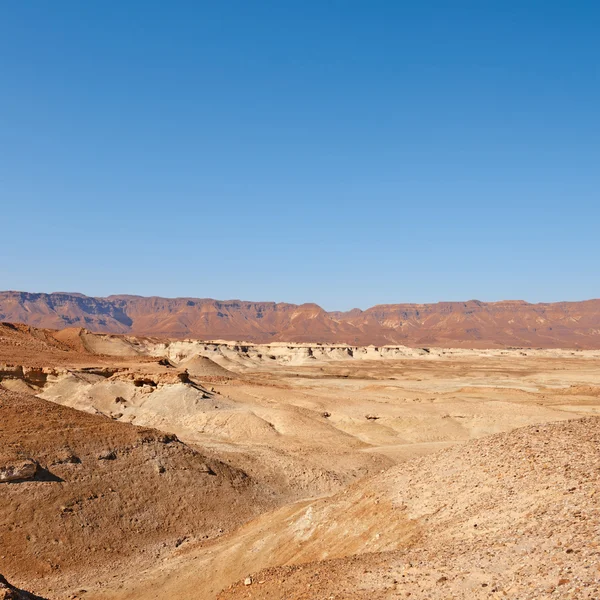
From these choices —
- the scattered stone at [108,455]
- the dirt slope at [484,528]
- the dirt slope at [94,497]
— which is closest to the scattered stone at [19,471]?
the dirt slope at [94,497]

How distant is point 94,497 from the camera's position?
1938 centimetres

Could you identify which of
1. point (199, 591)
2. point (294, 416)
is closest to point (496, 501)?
point (199, 591)

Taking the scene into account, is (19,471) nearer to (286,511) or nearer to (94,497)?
(94,497)

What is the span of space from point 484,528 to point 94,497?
43.2 ft

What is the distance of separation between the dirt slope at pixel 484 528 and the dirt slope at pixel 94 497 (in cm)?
Answer: 635

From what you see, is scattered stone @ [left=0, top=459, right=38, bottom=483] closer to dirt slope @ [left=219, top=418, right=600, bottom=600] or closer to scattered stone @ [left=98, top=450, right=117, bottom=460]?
scattered stone @ [left=98, top=450, right=117, bottom=460]

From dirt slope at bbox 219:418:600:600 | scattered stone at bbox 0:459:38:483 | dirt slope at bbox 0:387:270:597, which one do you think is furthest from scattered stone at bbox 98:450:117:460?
dirt slope at bbox 219:418:600:600

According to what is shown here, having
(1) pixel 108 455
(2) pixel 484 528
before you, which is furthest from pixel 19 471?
(2) pixel 484 528

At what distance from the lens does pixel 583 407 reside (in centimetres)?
5078

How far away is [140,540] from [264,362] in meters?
106

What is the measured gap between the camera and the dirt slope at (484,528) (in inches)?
Result: 380

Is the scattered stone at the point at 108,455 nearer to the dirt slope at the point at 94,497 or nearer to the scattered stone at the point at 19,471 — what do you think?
the dirt slope at the point at 94,497

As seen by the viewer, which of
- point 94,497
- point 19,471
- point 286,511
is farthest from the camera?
→ point 286,511

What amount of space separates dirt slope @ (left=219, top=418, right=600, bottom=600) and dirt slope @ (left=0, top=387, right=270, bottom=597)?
6.35 meters
